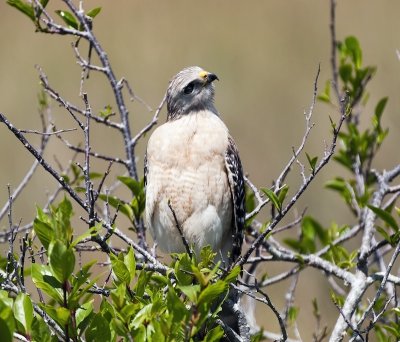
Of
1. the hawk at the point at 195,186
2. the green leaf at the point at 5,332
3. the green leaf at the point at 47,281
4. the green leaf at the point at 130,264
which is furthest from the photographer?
the hawk at the point at 195,186

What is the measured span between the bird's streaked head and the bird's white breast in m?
0.21

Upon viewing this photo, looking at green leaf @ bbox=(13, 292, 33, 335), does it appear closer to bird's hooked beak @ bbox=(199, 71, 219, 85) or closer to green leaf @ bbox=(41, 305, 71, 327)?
green leaf @ bbox=(41, 305, 71, 327)

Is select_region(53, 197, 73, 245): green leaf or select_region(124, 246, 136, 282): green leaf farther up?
select_region(53, 197, 73, 245): green leaf

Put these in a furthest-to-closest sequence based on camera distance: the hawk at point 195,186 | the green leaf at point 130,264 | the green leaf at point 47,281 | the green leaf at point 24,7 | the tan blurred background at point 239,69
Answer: the tan blurred background at point 239,69 < the hawk at point 195,186 < the green leaf at point 24,7 < the green leaf at point 130,264 < the green leaf at point 47,281

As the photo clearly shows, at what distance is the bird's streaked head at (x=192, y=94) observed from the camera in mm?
5398

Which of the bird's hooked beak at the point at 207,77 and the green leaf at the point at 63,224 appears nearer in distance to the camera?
the green leaf at the point at 63,224

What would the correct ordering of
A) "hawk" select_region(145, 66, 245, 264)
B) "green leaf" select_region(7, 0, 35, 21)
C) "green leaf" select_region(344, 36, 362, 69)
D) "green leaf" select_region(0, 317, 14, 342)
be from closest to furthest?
"green leaf" select_region(0, 317, 14, 342)
"green leaf" select_region(7, 0, 35, 21)
"hawk" select_region(145, 66, 245, 264)
"green leaf" select_region(344, 36, 362, 69)

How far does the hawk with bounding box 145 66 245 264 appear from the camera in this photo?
506 centimetres

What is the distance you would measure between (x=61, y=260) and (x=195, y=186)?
7.49ft

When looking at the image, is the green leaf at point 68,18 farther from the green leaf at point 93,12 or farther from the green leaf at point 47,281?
the green leaf at point 47,281

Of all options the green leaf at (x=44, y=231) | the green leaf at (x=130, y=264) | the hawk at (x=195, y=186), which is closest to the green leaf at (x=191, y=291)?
the green leaf at (x=130, y=264)

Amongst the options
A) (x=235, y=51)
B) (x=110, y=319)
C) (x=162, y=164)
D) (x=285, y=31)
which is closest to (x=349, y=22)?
(x=285, y=31)

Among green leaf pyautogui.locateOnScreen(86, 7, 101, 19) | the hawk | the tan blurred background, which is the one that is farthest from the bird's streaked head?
the tan blurred background

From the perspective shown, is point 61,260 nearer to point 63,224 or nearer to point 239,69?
point 63,224
